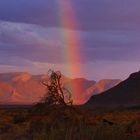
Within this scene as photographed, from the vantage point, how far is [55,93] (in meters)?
37.5

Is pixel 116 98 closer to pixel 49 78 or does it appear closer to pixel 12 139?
pixel 49 78

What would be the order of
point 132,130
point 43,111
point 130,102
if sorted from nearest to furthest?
point 132,130 → point 43,111 → point 130,102

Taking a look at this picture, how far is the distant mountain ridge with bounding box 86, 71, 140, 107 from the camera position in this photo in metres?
169

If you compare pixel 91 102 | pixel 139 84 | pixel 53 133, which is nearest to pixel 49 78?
pixel 53 133

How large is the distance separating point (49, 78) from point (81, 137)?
19917 millimetres

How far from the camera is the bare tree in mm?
37219

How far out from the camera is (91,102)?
19100 cm

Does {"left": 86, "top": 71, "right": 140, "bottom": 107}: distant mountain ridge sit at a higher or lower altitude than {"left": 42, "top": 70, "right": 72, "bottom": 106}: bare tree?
A: higher

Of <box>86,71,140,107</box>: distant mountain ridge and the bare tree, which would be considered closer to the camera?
the bare tree

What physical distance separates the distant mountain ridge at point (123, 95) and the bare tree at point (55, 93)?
398 feet

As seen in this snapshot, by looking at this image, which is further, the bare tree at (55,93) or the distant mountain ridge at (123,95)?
the distant mountain ridge at (123,95)

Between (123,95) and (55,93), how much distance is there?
140754 millimetres

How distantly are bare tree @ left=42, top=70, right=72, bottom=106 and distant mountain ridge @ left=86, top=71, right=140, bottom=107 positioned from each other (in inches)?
4779

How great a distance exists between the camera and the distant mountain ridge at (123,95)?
553 ft
